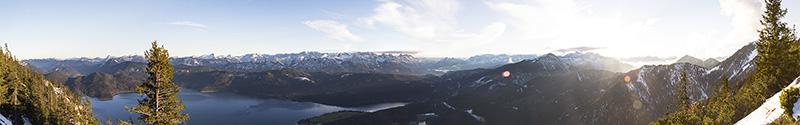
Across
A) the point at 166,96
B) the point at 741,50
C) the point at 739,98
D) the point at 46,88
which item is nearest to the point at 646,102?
the point at 741,50

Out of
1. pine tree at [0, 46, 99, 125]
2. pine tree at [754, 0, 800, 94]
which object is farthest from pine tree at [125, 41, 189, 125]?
pine tree at [754, 0, 800, 94]

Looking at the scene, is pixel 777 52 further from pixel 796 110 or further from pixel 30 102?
pixel 30 102

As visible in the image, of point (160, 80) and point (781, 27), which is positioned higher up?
A: point (781, 27)

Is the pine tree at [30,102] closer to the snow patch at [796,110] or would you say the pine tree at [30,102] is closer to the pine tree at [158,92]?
the pine tree at [158,92]

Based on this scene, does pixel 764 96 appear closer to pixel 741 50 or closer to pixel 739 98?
pixel 739 98

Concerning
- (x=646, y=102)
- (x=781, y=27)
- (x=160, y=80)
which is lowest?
(x=646, y=102)

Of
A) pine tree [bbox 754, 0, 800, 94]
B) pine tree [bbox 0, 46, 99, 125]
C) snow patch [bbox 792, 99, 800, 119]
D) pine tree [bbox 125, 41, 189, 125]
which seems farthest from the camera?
pine tree [bbox 0, 46, 99, 125]

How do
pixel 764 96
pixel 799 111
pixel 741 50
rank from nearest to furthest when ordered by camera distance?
pixel 799 111 → pixel 764 96 → pixel 741 50

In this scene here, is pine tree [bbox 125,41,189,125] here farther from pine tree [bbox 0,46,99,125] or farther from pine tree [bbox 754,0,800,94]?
pine tree [bbox 754,0,800,94]
